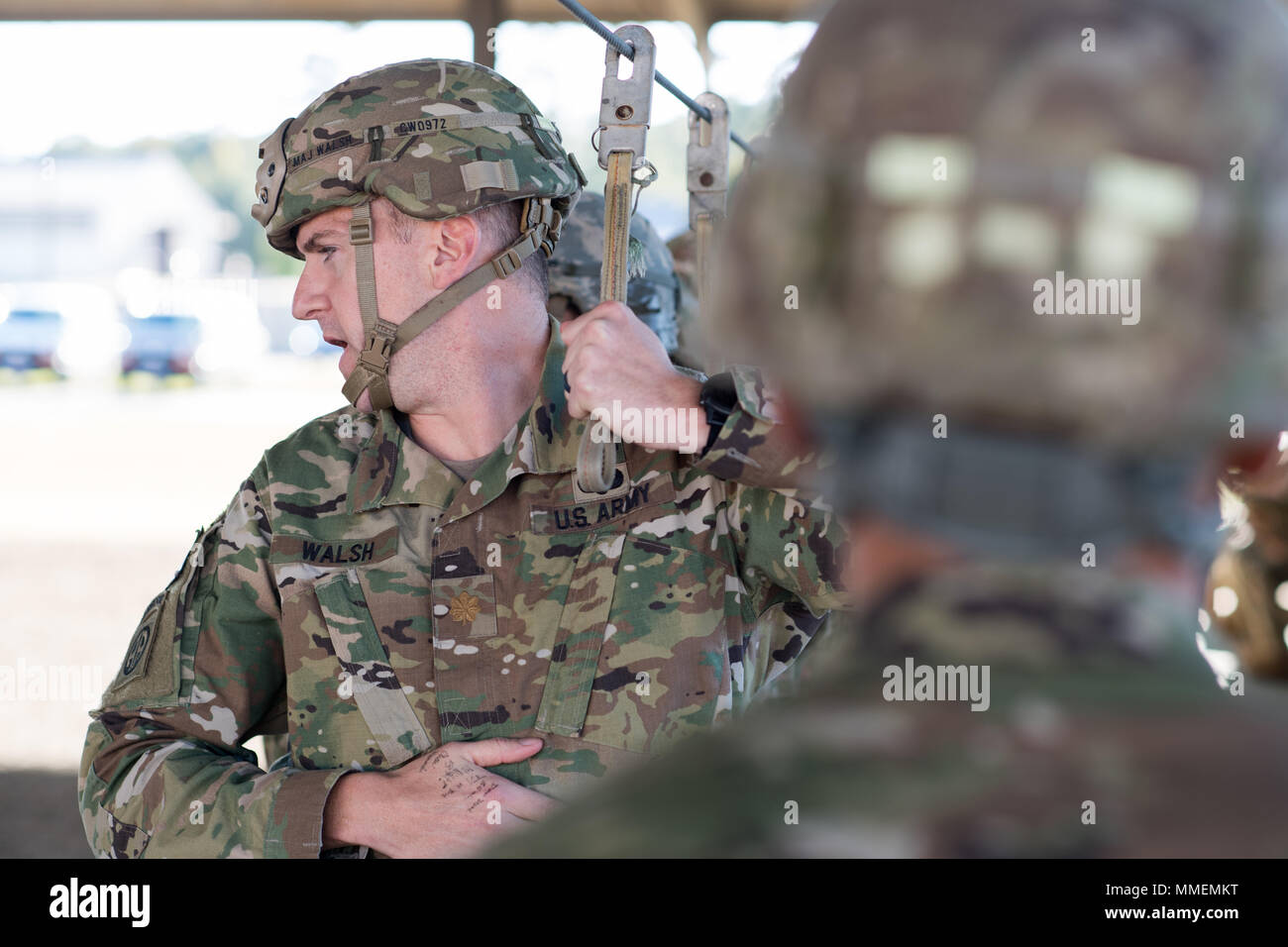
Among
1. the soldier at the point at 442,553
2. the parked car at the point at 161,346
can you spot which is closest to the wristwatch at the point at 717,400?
the soldier at the point at 442,553

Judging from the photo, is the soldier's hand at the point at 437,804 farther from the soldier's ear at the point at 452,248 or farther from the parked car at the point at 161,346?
the parked car at the point at 161,346

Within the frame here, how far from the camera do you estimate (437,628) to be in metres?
2.22

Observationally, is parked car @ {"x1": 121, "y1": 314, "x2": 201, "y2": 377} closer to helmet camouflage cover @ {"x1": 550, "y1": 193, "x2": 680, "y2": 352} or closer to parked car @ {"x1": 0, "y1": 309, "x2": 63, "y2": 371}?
parked car @ {"x1": 0, "y1": 309, "x2": 63, "y2": 371}

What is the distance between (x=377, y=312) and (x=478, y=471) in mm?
334

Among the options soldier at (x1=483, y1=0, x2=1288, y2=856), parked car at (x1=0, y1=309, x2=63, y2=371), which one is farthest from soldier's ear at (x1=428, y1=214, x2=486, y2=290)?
parked car at (x1=0, y1=309, x2=63, y2=371)

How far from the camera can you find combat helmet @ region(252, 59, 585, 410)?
231 cm

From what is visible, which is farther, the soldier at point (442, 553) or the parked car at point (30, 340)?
the parked car at point (30, 340)

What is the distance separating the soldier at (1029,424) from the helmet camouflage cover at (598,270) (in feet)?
8.22

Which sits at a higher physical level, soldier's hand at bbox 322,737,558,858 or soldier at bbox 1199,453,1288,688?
soldier at bbox 1199,453,1288,688

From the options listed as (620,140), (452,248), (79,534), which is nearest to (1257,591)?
(620,140)

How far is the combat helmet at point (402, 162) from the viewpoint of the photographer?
2312 mm

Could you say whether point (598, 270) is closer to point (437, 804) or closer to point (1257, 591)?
point (437, 804)

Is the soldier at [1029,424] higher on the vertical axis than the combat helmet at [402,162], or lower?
lower

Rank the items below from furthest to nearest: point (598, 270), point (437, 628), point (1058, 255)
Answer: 1. point (598, 270)
2. point (437, 628)
3. point (1058, 255)
